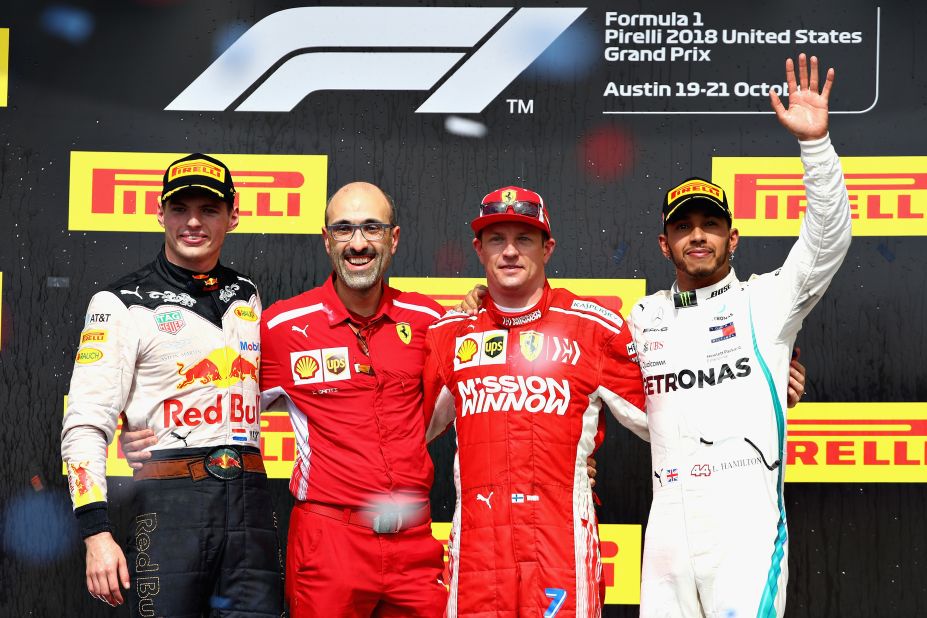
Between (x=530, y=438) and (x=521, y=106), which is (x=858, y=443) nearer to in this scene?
(x=530, y=438)

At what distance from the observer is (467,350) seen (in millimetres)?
2627

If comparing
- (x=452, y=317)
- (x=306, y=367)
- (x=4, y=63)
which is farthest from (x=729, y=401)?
(x=4, y=63)

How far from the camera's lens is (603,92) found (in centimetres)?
350

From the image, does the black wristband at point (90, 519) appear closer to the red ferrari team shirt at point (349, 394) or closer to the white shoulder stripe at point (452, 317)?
the red ferrari team shirt at point (349, 394)

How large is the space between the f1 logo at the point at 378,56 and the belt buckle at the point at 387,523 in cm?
153

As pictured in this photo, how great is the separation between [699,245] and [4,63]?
2487mm

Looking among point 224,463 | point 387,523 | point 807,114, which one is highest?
point 807,114

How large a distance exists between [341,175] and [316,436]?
3.89 ft

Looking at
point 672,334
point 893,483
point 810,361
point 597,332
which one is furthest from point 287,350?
point 893,483

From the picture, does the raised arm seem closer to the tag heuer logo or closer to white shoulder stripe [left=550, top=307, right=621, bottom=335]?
white shoulder stripe [left=550, top=307, right=621, bottom=335]

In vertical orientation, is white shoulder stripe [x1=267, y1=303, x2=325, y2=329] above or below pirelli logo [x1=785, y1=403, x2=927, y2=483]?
above

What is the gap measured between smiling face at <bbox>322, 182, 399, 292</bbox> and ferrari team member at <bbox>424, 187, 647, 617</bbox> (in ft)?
0.77

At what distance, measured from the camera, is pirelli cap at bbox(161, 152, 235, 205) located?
2592 mm

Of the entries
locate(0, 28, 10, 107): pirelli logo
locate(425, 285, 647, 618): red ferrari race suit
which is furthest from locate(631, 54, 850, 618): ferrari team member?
locate(0, 28, 10, 107): pirelli logo
